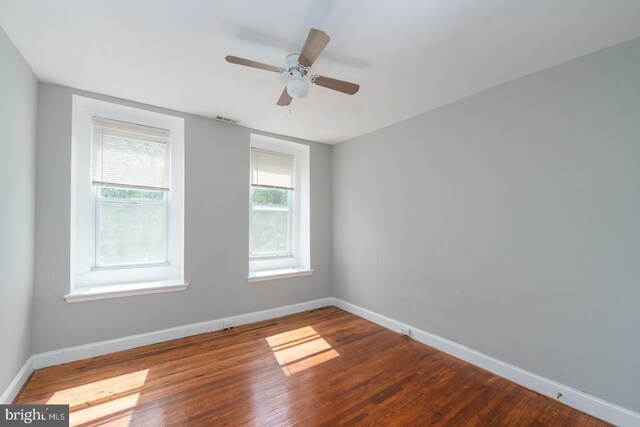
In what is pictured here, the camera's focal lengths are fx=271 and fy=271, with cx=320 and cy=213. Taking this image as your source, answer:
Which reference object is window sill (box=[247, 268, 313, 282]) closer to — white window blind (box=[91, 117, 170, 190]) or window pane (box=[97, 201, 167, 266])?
window pane (box=[97, 201, 167, 266])

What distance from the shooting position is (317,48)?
164 centimetres

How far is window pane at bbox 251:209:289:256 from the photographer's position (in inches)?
153

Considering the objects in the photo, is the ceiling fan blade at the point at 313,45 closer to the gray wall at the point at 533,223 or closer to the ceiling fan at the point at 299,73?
the ceiling fan at the point at 299,73

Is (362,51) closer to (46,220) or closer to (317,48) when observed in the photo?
(317,48)

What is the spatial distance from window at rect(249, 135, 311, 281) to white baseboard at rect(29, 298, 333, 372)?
1.71 feet

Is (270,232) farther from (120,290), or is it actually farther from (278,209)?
Result: (120,290)

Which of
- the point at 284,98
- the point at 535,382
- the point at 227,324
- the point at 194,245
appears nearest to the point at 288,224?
the point at 194,245

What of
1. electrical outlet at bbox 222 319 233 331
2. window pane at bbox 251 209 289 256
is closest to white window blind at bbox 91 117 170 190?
window pane at bbox 251 209 289 256

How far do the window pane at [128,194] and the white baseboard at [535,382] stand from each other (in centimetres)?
321

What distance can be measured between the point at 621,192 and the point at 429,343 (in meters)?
2.07

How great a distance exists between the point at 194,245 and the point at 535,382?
11.4 ft

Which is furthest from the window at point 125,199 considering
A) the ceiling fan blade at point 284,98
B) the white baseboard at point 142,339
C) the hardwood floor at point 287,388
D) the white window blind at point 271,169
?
the ceiling fan blade at point 284,98

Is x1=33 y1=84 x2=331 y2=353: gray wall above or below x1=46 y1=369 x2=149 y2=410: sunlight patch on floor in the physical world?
above

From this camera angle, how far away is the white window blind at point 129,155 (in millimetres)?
2834
